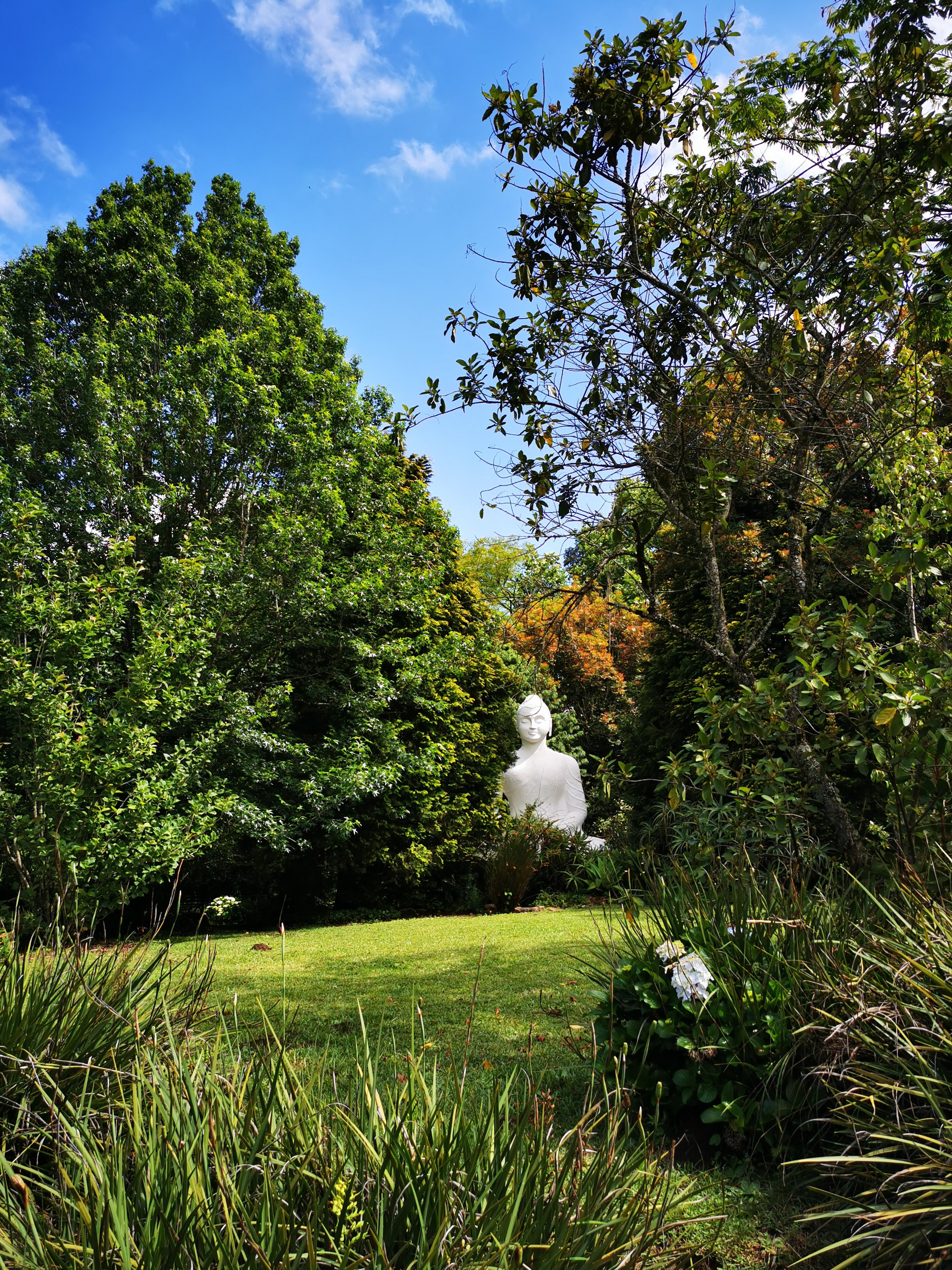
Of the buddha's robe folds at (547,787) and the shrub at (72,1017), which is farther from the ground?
the buddha's robe folds at (547,787)

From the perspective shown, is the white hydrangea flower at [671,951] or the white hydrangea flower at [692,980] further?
the white hydrangea flower at [671,951]

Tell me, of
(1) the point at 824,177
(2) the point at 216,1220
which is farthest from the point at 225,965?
(1) the point at 824,177

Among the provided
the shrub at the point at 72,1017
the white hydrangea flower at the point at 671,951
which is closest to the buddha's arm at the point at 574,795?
the white hydrangea flower at the point at 671,951

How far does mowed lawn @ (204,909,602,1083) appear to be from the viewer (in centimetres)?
414

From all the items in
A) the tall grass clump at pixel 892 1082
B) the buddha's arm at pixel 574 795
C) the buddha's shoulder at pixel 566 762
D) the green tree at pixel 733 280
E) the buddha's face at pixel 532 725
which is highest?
the green tree at pixel 733 280

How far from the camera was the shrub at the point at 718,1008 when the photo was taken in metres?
2.94

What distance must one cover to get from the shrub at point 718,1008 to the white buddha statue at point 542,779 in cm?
924

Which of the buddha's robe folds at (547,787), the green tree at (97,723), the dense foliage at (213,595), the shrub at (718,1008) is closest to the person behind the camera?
the shrub at (718,1008)

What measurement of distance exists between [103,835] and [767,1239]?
7.21 metres

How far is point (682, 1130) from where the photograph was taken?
10.5 feet

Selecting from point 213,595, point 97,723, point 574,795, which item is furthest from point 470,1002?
point 574,795

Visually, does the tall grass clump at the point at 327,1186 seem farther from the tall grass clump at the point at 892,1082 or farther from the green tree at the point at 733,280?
the green tree at the point at 733,280

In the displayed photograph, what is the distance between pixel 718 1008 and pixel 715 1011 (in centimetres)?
2

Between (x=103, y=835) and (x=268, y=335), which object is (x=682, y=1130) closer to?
(x=103, y=835)
